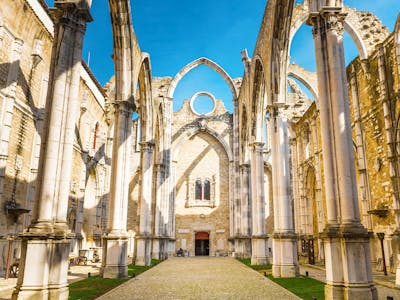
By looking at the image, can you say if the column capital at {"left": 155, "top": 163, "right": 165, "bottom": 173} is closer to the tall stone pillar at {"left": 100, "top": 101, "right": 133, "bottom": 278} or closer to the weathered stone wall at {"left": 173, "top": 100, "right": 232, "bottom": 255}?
the weathered stone wall at {"left": 173, "top": 100, "right": 232, "bottom": 255}

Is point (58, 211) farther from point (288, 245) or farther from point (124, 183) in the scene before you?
point (288, 245)

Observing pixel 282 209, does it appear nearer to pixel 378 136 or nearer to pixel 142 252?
pixel 378 136

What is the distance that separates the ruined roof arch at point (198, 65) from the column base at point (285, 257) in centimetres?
1488

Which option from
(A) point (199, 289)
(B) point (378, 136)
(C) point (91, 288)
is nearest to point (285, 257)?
(A) point (199, 289)

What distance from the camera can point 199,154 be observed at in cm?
2652

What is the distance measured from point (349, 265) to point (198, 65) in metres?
21.1

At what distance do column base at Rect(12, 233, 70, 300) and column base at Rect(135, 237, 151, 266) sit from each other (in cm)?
914

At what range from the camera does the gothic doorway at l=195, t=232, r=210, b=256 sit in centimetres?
2559

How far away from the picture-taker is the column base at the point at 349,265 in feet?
19.8

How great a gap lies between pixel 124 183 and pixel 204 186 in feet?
49.2

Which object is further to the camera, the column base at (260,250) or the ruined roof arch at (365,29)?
the ruined roof arch at (365,29)

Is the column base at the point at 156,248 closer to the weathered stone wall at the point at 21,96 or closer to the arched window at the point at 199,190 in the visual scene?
the arched window at the point at 199,190

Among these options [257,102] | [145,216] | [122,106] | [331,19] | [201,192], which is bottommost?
[145,216]

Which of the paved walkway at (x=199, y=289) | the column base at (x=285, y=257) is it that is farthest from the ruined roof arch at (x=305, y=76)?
the paved walkway at (x=199, y=289)
